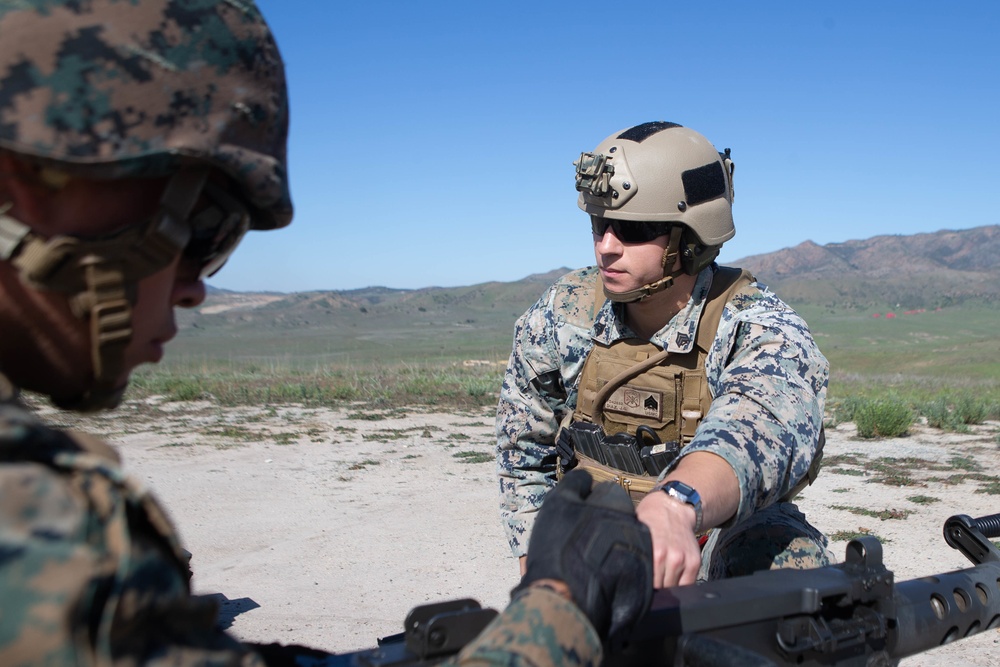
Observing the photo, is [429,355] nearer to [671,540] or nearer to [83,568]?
[671,540]

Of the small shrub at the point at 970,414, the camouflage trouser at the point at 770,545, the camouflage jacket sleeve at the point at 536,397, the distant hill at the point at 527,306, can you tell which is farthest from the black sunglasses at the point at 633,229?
the distant hill at the point at 527,306

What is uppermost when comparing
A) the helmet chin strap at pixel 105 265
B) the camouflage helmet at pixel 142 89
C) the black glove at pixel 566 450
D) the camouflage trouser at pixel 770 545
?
the camouflage helmet at pixel 142 89

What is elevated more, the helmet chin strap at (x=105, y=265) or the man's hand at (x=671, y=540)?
the helmet chin strap at (x=105, y=265)

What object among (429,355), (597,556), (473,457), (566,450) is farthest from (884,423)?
(429,355)

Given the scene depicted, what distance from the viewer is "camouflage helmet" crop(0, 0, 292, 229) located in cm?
142

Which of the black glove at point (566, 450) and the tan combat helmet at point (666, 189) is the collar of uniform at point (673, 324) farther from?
the black glove at point (566, 450)

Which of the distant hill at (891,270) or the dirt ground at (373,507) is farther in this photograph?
the distant hill at (891,270)

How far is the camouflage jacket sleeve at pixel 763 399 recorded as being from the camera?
106 inches

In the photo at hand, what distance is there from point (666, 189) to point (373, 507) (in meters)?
5.32

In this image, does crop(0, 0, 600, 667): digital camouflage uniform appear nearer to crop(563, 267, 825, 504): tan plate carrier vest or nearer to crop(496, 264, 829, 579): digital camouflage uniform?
crop(496, 264, 829, 579): digital camouflage uniform

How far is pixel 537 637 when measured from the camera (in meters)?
Result: 1.48

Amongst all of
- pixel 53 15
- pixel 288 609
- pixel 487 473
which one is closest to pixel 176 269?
pixel 53 15

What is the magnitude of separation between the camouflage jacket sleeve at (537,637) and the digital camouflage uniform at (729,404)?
1189 mm

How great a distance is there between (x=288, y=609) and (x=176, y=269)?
4.30 meters
